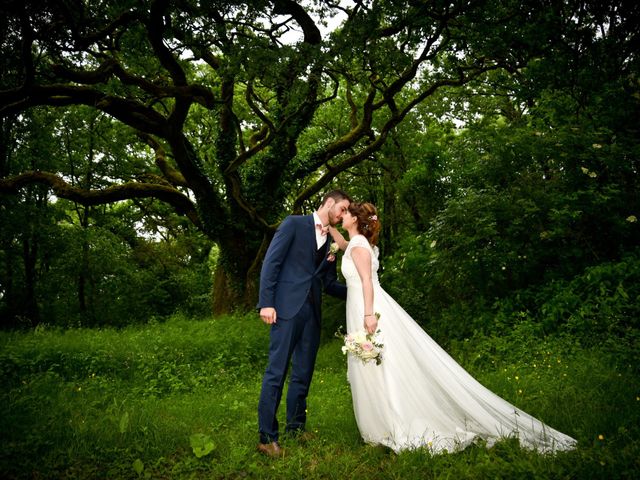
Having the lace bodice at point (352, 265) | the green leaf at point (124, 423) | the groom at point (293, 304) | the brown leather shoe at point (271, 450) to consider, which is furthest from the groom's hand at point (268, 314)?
the green leaf at point (124, 423)

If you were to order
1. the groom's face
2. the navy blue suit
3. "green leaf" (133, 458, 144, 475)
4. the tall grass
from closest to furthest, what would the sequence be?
the tall grass → "green leaf" (133, 458, 144, 475) → the navy blue suit → the groom's face

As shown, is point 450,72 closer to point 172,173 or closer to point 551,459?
point 172,173

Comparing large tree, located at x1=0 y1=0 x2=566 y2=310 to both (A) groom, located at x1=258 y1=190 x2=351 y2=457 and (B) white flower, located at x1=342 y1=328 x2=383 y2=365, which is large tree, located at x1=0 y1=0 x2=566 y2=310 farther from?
(B) white flower, located at x1=342 y1=328 x2=383 y2=365

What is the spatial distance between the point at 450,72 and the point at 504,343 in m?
7.14

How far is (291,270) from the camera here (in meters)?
4.16

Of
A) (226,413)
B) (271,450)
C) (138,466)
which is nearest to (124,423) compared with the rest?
(138,466)

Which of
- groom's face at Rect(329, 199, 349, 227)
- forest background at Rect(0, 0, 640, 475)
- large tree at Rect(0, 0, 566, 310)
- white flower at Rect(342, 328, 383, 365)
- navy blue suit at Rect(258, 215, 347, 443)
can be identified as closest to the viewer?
white flower at Rect(342, 328, 383, 365)

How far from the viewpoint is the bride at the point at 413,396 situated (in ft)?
12.0

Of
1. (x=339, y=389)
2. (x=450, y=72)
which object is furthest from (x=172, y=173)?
(x=339, y=389)

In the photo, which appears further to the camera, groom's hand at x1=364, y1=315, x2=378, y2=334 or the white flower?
groom's hand at x1=364, y1=315, x2=378, y2=334

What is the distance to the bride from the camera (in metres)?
3.66

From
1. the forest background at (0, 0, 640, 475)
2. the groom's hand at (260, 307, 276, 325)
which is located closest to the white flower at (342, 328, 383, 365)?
the groom's hand at (260, 307, 276, 325)

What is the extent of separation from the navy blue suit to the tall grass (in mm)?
402

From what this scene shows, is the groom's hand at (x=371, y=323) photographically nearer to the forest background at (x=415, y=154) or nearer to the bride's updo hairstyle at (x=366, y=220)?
the bride's updo hairstyle at (x=366, y=220)
